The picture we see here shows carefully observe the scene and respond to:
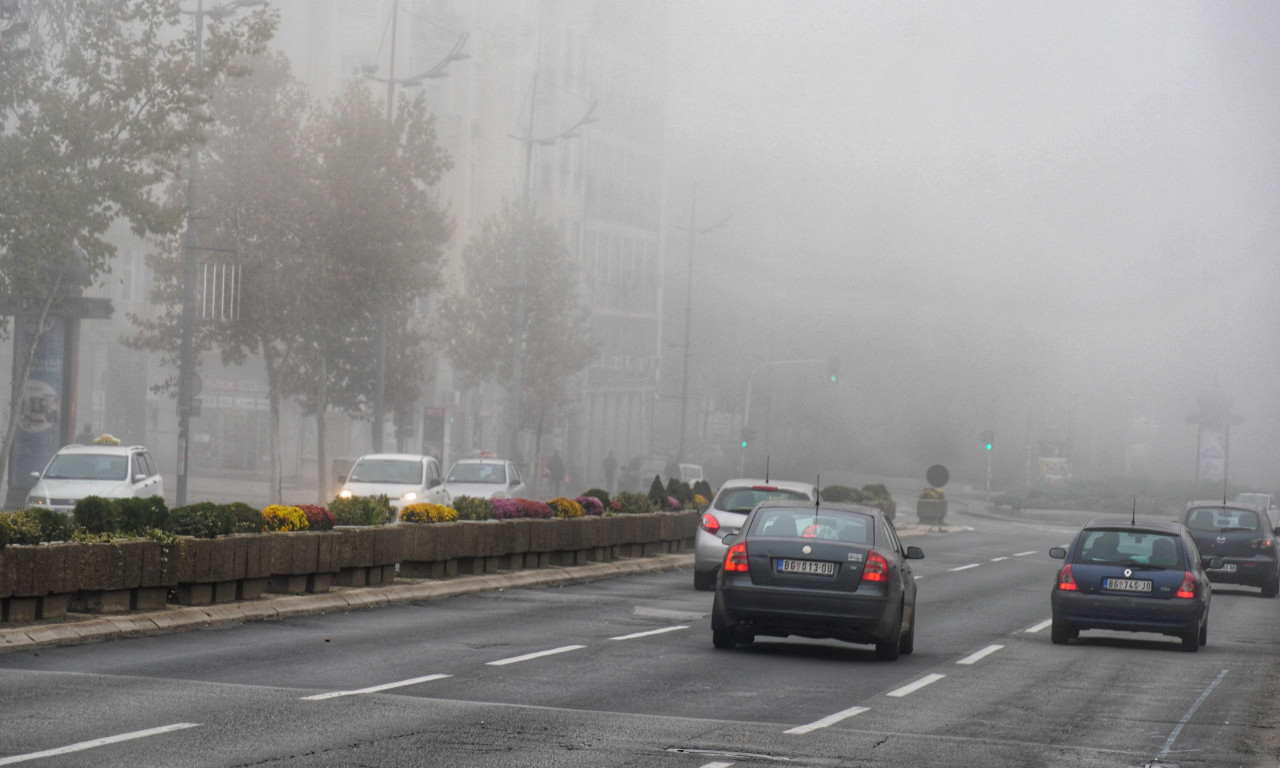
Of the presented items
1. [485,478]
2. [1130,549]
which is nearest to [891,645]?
[1130,549]

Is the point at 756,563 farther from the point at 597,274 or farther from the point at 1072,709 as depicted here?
the point at 597,274

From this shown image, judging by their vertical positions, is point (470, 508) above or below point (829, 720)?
above

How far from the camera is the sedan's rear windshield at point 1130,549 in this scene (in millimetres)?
19656

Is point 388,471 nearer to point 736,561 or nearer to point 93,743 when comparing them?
point 736,561

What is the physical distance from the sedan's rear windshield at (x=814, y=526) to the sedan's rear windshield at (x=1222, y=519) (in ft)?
55.6

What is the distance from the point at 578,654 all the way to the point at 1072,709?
4.36 m

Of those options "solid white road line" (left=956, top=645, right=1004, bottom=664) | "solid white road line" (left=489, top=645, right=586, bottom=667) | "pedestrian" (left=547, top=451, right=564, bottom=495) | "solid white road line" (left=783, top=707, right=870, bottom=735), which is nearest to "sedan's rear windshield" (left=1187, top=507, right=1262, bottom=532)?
"solid white road line" (left=956, top=645, right=1004, bottom=664)

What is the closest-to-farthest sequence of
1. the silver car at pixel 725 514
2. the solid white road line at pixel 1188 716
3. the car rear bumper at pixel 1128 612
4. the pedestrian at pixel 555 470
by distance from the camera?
the solid white road line at pixel 1188 716 → the car rear bumper at pixel 1128 612 → the silver car at pixel 725 514 → the pedestrian at pixel 555 470

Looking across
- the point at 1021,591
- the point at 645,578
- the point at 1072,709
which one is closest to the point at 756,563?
the point at 1072,709

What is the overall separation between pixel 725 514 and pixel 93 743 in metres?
16.6

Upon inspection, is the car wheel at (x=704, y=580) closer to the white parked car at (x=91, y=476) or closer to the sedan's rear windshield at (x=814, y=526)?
the sedan's rear windshield at (x=814, y=526)

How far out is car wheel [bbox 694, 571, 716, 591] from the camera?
26062 mm

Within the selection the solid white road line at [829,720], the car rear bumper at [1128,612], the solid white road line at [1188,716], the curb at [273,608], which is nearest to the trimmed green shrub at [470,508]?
the curb at [273,608]

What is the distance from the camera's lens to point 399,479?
1398 inches
